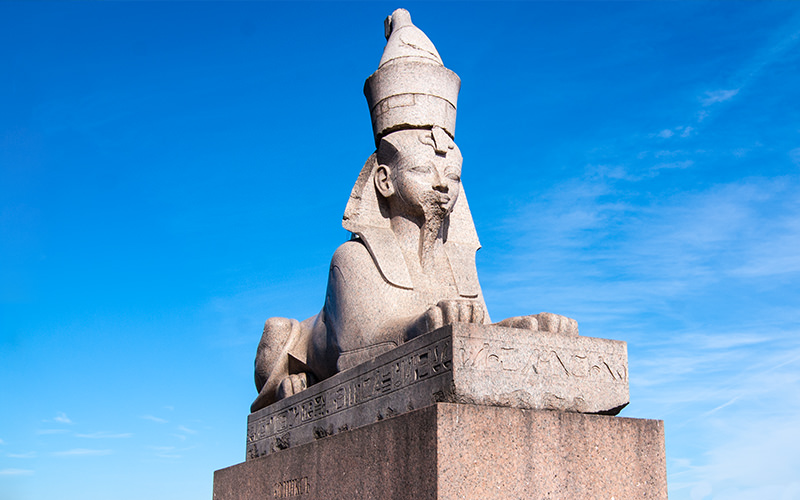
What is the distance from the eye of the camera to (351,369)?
565 centimetres

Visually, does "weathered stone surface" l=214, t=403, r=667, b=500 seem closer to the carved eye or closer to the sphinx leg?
the carved eye

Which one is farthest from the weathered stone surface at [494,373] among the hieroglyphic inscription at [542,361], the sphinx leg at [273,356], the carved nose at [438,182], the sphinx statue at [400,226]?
the sphinx leg at [273,356]

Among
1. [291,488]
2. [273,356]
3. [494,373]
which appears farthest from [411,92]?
[291,488]

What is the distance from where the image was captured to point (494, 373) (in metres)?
4.61

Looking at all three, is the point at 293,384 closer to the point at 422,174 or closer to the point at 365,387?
the point at 365,387

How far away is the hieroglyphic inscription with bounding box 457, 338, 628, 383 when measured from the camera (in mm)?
4578

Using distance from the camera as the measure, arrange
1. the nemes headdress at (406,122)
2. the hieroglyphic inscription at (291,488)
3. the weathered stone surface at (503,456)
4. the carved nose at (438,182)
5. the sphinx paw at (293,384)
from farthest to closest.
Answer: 1. the sphinx paw at (293,384)
2. the nemes headdress at (406,122)
3. the carved nose at (438,182)
4. the hieroglyphic inscription at (291,488)
5. the weathered stone surface at (503,456)

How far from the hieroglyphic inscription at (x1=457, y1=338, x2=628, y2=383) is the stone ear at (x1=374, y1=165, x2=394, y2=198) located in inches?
84.8

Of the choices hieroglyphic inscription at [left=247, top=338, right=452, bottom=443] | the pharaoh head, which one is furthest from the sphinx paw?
the pharaoh head

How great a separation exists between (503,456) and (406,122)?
2903mm

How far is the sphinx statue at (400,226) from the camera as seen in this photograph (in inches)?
238

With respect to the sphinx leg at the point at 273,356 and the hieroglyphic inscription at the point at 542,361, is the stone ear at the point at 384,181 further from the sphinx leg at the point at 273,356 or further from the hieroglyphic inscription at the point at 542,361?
the hieroglyphic inscription at the point at 542,361

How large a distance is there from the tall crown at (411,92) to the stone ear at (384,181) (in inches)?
10.6

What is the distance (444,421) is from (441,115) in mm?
2901
